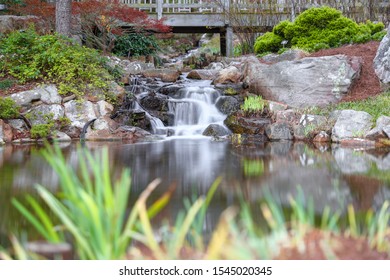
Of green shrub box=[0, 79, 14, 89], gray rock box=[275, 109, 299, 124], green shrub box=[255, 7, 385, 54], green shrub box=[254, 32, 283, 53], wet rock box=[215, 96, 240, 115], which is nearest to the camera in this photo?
gray rock box=[275, 109, 299, 124]

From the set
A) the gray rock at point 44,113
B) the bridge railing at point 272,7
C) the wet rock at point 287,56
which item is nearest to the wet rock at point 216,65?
the wet rock at point 287,56

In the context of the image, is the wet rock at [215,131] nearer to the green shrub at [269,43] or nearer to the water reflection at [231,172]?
the water reflection at [231,172]

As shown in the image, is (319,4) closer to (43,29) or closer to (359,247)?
(43,29)

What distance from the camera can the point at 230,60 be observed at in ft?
49.3

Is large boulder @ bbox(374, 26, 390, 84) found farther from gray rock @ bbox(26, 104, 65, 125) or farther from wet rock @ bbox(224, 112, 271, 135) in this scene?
gray rock @ bbox(26, 104, 65, 125)

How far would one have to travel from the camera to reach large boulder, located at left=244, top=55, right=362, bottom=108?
1011 centimetres

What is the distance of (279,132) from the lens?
907cm

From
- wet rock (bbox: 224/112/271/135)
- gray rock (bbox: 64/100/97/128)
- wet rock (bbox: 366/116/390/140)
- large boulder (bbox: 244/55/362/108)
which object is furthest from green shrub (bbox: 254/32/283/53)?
gray rock (bbox: 64/100/97/128)

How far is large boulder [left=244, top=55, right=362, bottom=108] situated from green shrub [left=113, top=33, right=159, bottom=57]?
524 cm

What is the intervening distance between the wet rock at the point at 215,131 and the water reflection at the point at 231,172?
1315mm

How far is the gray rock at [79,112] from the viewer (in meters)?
9.41

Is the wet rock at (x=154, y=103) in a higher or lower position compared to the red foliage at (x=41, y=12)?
lower

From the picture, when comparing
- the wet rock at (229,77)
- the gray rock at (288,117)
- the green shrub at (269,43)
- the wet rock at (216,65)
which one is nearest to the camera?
the gray rock at (288,117)

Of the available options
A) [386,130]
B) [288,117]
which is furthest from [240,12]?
[386,130]
